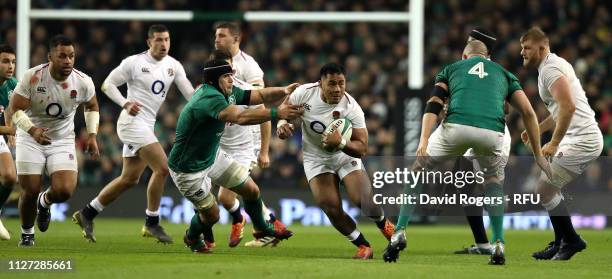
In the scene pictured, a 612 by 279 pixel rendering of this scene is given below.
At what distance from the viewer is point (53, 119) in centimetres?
1238

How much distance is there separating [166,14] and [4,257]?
720 centimetres

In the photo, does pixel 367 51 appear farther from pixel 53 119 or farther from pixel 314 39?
pixel 53 119

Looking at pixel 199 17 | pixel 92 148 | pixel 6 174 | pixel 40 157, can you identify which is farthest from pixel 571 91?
pixel 199 17

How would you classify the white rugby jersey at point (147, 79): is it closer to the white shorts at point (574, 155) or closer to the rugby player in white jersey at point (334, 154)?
the rugby player in white jersey at point (334, 154)

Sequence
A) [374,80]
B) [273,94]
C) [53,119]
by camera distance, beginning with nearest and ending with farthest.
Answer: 1. [273,94]
2. [53,119]
3. [374,80]

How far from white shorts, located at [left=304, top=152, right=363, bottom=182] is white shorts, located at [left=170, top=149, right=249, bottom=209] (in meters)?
0.82

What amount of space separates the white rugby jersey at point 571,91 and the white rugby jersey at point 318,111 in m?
1.76

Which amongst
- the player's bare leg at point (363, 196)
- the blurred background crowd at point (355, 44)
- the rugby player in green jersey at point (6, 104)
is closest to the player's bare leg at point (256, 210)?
the player's bare leg at point (363, 196)

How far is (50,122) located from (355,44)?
1094cm

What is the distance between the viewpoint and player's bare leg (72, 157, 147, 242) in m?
13.2

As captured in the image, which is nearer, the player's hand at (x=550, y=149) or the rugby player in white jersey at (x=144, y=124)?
the player's hand at (x=550, y=149)

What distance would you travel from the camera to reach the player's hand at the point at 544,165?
1056 cm

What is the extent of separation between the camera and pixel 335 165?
37.4ft

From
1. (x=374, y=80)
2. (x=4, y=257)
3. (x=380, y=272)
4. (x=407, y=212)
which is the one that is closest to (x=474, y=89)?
(x=407, y=212)
